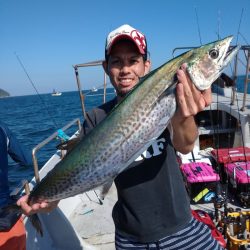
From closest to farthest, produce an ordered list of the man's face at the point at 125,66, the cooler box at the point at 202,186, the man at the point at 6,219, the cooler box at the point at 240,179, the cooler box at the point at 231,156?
the man's face at the point at 125,66 → the man at the point at 6,219 → the cooler box at the point at 240,179 → the cooler box at the point at 202,186 → the cooler box at the point at 231,156

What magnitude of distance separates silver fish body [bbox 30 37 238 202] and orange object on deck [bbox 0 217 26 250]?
132 cm

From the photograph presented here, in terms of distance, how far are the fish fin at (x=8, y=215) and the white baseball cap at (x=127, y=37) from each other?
133 centimetres

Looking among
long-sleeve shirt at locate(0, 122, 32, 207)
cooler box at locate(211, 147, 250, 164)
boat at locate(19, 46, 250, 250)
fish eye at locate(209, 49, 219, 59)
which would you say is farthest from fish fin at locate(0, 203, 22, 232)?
cooler box at locate(211, 147, 250, 164)

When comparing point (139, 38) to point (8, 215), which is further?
point (8, 215)

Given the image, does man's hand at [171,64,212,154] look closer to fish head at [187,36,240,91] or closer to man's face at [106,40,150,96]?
fish head at [187,36,240,91]

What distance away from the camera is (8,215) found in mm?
2469

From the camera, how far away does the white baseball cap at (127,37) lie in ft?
7.16

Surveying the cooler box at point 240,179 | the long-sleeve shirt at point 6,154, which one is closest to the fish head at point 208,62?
the long-sleeve shirt at point 6,154

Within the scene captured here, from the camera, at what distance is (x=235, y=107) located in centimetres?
734

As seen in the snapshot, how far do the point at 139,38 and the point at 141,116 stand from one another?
25.8 inches

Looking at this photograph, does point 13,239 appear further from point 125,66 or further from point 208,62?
point 208,62

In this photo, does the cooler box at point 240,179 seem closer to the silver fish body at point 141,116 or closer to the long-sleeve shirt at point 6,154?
the long-sleeve shirt at point 6,154

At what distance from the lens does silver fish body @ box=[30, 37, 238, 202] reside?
73.4 inches

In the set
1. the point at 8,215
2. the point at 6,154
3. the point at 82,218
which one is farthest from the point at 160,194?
the point at 82,218
